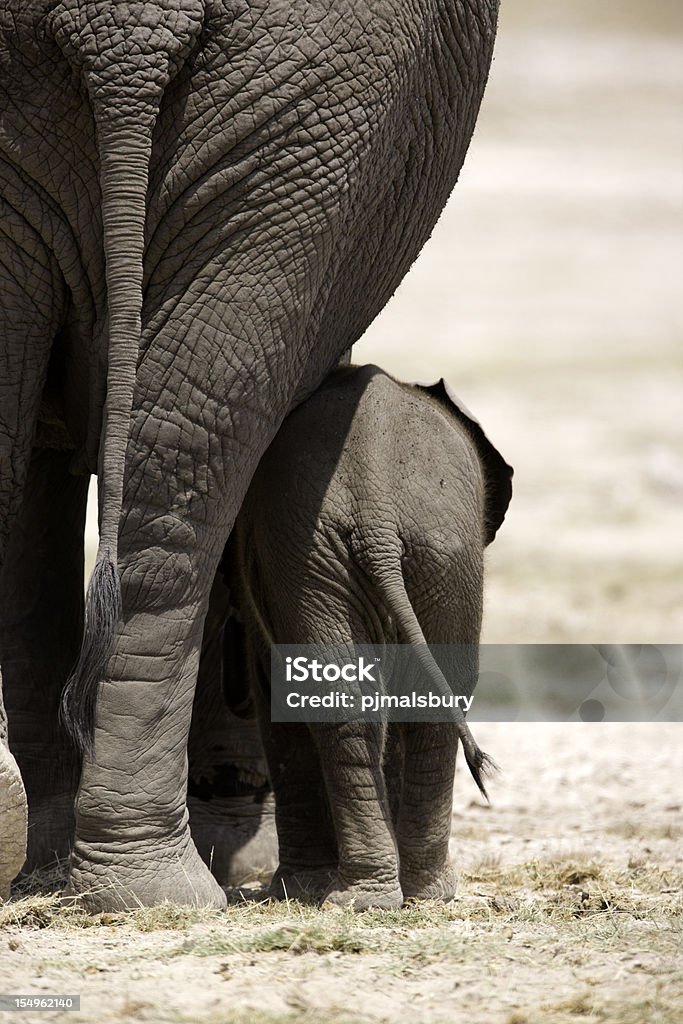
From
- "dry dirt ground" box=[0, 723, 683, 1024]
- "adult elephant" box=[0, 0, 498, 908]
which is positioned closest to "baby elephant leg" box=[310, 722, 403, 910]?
"dry dirt ground" box=[0, 723, 683, 1024]

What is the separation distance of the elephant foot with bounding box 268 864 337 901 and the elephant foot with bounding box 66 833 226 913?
46cm

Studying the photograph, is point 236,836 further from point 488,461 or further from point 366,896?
point 488,461

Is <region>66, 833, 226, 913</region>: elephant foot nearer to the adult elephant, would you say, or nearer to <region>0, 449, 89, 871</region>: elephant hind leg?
the adult elephant

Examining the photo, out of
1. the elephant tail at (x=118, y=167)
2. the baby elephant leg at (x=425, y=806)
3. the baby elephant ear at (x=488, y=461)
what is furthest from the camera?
the baby elephant ear at (x=488, y=461)

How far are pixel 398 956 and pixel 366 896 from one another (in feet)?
2.31

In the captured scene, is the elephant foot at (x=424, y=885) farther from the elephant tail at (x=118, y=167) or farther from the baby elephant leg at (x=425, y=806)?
the elephant tail at (x=118, y=167)

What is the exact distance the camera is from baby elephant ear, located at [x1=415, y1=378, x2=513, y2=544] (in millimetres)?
5223

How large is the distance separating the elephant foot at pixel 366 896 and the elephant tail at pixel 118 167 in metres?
1.01

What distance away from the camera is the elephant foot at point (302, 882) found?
16.1 ft

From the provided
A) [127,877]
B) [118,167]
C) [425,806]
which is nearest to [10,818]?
[127,877]

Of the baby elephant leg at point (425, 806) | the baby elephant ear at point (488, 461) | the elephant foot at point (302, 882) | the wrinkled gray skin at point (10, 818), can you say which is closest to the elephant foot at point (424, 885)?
the baby elephant leg at point (425, 806)

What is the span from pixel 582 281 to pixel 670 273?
1.54 m

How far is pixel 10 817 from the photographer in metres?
4.14

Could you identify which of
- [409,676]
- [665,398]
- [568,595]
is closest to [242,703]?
[409,676]
